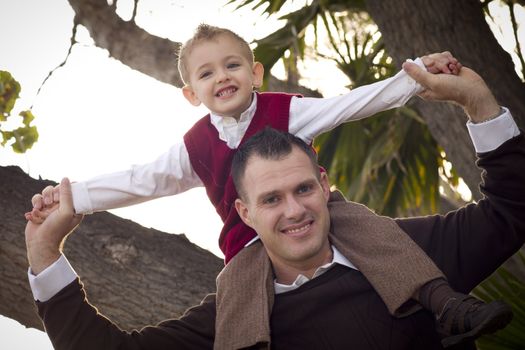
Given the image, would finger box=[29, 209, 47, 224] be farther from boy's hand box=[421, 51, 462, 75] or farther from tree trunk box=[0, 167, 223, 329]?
boy's hand box=[421, 51, 462, 75]

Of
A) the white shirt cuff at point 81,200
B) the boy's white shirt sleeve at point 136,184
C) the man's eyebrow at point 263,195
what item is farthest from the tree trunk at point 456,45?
the white shirt cuff at point 81,200

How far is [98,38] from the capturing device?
5.71m

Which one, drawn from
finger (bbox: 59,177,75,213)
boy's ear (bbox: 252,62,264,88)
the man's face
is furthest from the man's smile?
finger (bbox: 59,177,75,213)

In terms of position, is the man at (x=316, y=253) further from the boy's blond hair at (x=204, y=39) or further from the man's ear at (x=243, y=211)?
the boy's blond hair at (x=204, y=39)

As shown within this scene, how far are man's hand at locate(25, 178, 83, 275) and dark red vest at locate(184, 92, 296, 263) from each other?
1.79 ft

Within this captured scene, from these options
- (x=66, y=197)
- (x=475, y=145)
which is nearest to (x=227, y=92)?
(x=66, y=197)

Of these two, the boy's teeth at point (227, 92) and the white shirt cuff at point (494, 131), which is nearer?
the white shirt cuff at point (494, 131)

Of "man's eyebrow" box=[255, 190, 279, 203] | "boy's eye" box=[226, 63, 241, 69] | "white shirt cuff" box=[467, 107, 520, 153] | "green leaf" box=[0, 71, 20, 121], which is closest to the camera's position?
"white shirt cuff" box=[467, 107, 520, 153]

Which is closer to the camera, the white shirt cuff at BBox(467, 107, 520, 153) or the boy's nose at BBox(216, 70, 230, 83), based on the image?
the white shirt cuff at BBox(467, 107, 520, 153)

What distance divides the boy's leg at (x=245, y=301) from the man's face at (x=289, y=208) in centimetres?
10

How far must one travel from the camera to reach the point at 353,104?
345 cm

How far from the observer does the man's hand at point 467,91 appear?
3201 mm

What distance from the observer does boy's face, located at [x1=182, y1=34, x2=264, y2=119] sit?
3.52 metres

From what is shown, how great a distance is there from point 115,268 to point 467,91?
1.78m
